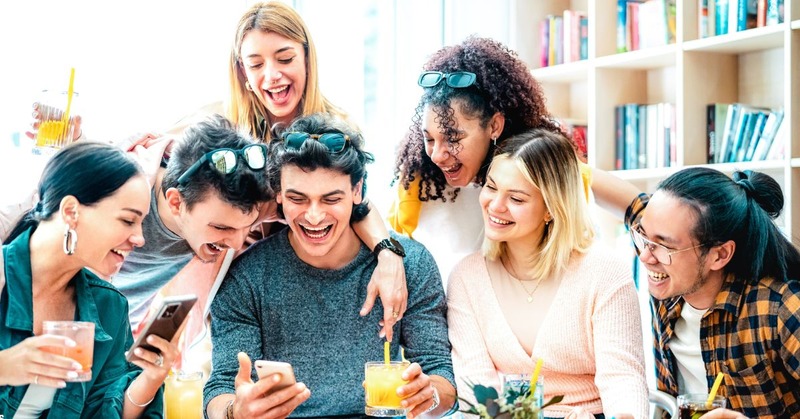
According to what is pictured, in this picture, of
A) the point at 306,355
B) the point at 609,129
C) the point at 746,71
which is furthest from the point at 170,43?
the point at 746,71

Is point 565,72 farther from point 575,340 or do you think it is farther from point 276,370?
point 276,370

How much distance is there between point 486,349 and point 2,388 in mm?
1265

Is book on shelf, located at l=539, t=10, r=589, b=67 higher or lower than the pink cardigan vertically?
higher

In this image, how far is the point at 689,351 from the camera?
250cm

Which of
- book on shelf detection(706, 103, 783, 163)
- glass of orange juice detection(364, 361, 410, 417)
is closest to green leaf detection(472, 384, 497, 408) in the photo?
glass of orange juice detection(364, 361, 410, 417)

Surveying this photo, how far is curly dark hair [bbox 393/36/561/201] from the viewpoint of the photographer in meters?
2.83

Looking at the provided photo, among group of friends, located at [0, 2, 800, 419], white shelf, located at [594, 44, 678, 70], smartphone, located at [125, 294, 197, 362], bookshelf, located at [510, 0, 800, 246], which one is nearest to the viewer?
smartphone, located at [125, 294, 197, 362]

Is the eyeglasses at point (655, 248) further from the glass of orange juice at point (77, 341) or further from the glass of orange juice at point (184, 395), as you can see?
the glass of orange juice at point (77, 341)

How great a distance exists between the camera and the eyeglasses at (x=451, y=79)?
2820 millimetres

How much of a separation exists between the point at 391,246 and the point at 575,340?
57 centimetres

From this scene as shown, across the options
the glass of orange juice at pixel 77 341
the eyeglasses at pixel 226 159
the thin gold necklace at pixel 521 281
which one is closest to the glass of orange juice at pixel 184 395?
the glass of orange juice at pixel 77 341

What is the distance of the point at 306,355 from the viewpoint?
8.37 feet

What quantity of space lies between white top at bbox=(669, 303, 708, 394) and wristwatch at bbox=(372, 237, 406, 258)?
796mm

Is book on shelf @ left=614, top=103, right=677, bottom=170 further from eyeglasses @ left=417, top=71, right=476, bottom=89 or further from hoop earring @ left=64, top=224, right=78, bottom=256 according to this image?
hoop earring @ left=64, top=224, right=78, bottom=256
